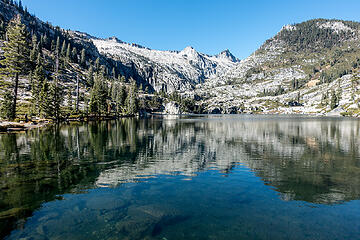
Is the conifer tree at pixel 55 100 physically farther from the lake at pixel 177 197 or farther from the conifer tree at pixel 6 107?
the lake at pixel 177 197

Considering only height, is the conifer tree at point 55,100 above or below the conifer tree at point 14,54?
below

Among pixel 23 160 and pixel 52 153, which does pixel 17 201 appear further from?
pixel 52 153

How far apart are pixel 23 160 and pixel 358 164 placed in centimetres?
4710

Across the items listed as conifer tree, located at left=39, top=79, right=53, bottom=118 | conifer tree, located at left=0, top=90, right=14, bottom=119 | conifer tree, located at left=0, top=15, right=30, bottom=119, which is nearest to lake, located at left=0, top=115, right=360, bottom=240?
conifer tree, located at left=0, top=90, right=14, bottom=119

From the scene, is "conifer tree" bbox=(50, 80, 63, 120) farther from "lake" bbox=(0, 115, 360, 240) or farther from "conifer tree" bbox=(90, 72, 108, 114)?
"lake" bbox=(0, 115, 360, 240)

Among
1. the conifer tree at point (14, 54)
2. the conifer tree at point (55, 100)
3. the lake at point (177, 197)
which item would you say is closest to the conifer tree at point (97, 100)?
the conifer tree at point (55, 100)

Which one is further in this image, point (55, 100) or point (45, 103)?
point (55, 100)

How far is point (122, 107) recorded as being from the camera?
621 feet

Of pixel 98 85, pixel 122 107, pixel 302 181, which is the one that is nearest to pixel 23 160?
pixel 302 181

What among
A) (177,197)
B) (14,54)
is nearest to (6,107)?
(14,54)

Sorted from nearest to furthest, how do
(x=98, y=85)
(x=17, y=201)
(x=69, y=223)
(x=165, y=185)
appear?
(x=69, y=223)
(x=17, y=201)
(x=165, y=185)
(x=98, y=85)

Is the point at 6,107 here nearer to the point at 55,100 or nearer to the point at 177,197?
the point at 55,100

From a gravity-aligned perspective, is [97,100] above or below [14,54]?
below

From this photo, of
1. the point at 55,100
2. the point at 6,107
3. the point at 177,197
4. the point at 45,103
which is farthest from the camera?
the point at 55,100
